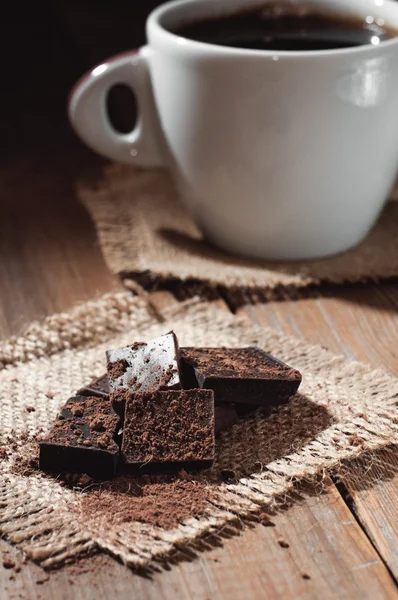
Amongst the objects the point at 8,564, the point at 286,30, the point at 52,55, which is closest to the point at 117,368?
the point at 8,564

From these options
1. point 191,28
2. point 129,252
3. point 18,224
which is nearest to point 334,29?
point 191,28

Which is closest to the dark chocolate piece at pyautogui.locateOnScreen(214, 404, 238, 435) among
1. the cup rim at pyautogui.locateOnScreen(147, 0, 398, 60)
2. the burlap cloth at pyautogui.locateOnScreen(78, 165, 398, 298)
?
the burlap cloth at pyautogui.locateOnScreen(78, 165, 398, 298)

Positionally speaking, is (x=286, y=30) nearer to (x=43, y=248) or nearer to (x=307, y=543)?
(x=43, y=248)

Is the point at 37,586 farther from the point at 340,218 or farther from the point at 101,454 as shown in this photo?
the point at 340,218

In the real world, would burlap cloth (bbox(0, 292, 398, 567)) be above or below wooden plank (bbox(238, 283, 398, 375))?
above

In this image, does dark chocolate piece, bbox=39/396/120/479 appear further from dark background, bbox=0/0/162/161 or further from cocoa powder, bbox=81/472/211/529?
dark background, bbox=0/0/162/161
